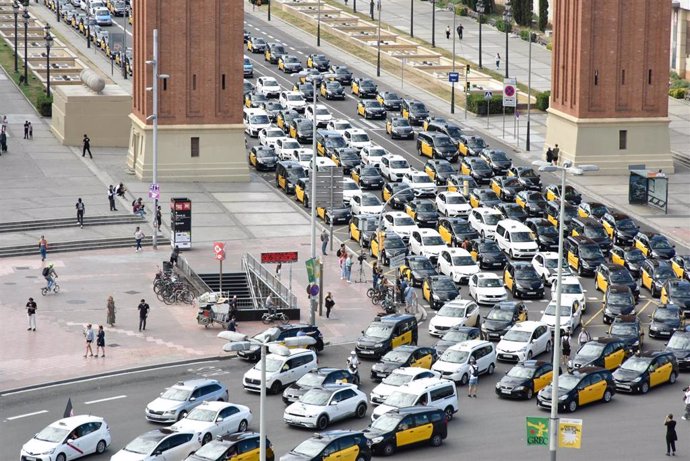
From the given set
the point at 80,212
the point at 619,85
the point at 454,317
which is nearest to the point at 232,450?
the point at 454,317

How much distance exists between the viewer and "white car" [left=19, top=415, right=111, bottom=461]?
179 ft

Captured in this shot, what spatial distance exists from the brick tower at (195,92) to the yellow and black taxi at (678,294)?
3273cm

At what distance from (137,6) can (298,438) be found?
49.8 metres

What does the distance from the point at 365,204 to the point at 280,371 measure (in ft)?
97.8

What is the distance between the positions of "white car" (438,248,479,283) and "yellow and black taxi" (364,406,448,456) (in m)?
23.2

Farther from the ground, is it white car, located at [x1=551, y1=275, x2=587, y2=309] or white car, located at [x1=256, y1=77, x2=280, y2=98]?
white car, located at [x1=256, y1=77, x2=280, y2=98]

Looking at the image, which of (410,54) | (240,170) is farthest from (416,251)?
(410,54)

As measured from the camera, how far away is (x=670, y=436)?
5616 cm

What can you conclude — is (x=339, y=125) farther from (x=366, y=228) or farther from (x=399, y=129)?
(x=366, y=228)

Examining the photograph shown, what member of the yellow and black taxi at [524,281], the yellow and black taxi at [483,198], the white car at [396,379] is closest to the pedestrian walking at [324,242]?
the yellow and black taxi at [524,281]

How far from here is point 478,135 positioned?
116188 mm

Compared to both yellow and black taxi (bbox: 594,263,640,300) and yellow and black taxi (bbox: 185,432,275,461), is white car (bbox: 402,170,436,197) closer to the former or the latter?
yellow and black taxi (bbox: 594,263,640,300)

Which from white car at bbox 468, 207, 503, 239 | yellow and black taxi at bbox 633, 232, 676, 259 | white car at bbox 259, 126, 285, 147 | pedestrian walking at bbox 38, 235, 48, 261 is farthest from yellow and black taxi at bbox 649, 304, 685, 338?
white car at bbox 259, 126, 285, 147

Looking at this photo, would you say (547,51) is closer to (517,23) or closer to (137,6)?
(517,23)
